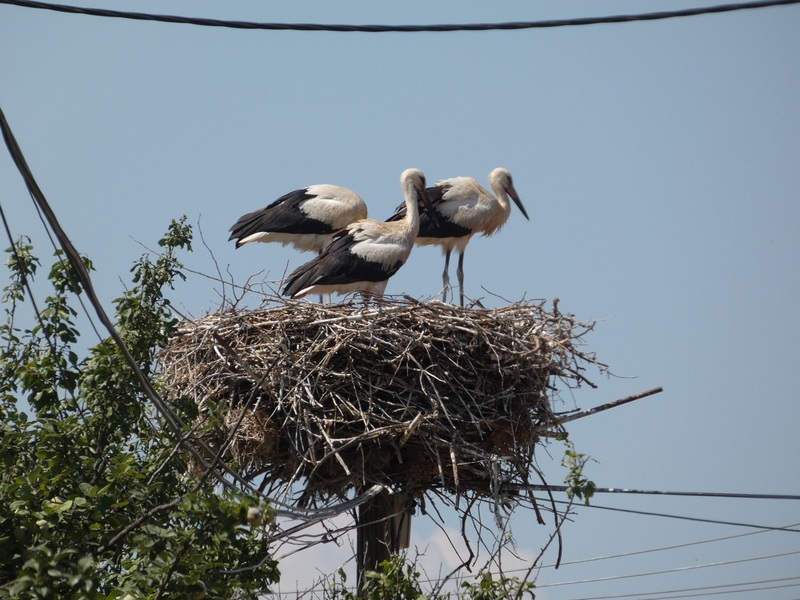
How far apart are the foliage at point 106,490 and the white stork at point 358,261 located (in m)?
2.22

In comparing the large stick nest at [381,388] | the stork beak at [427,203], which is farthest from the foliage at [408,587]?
the stork beak at [427,203]

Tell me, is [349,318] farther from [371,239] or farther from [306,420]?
[371,239]

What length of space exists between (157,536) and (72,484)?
0.94 metres

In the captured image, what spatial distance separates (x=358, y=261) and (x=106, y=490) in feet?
14.8

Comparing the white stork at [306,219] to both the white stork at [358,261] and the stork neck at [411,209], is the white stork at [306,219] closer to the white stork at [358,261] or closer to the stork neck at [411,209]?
the stork neck at [411,209]

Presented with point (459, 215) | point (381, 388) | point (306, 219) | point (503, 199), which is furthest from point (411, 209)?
point (381, 388)

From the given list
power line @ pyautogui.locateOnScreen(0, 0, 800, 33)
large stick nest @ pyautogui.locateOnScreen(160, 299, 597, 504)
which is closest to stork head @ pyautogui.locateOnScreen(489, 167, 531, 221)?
large stick nest @ pyautogui.locateOnScreen(160, 299, 597, 504)

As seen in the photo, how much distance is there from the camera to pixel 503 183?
12.5 m

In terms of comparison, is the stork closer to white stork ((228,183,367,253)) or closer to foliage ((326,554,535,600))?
white stork ((228,183,367,253))

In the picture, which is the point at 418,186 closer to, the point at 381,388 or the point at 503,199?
the point at 503,199

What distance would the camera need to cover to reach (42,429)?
19.2 feet

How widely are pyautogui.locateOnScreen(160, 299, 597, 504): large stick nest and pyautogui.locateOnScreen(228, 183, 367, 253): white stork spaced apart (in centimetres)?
281

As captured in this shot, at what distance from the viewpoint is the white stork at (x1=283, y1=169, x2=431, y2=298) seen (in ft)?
31.2

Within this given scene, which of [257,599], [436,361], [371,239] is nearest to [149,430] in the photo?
[257,599]
